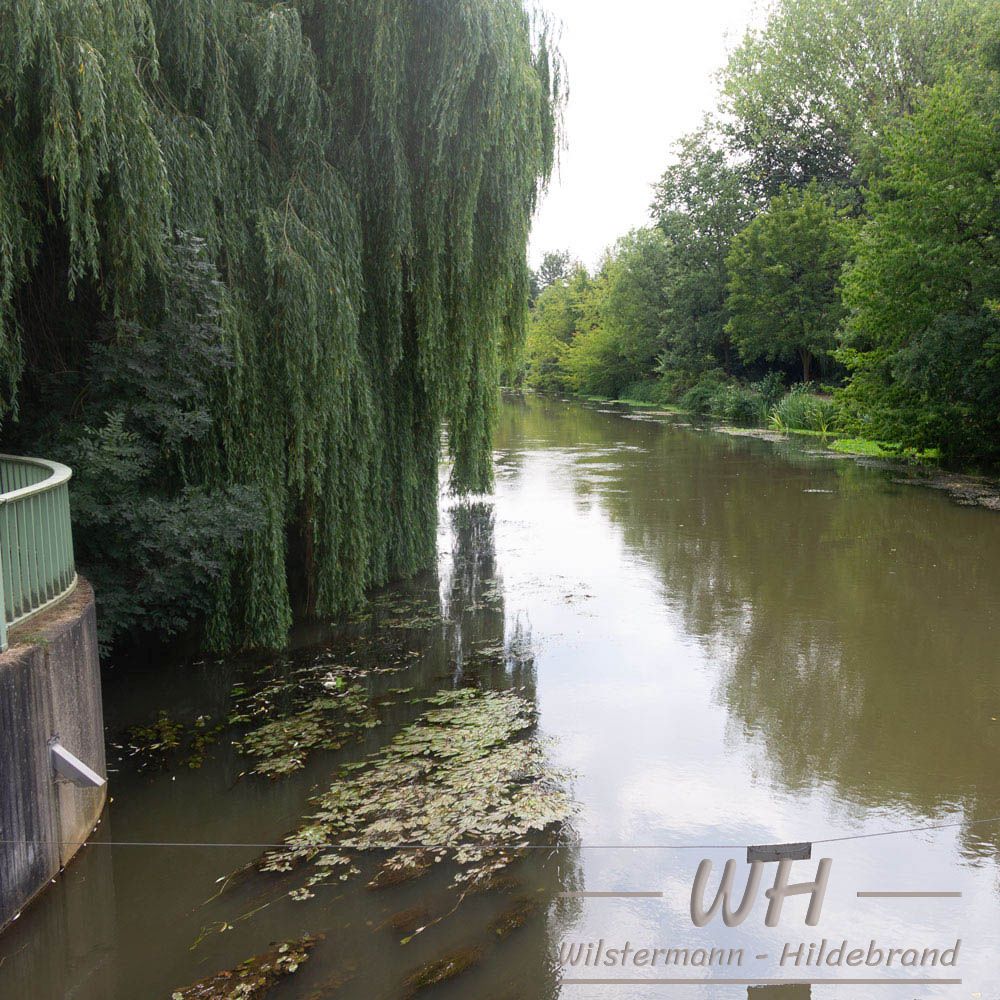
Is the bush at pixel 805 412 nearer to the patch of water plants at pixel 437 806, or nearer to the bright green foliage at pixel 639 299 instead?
the bright green foliage at pixel 639 299

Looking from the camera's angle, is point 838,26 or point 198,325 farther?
point 838,26

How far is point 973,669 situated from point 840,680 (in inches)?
52.9

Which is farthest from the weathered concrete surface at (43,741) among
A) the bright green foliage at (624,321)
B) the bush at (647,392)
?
the bush at (647,392)

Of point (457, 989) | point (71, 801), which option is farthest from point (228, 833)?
point (457, 989)

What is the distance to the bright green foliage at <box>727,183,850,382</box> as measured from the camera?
37688mm

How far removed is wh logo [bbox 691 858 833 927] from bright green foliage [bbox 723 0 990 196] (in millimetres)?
33777

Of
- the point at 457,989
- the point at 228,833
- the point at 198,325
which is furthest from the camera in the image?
the point at 198,325

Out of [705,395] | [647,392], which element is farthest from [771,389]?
[647,392]

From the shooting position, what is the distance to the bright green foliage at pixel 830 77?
117 feet

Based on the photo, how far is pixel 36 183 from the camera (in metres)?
7.25

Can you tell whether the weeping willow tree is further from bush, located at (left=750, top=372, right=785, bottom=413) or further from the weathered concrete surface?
bush, located at (left=750, top=372, right=785, bottom=413)

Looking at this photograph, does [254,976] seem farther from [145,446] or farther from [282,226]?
[282,226]

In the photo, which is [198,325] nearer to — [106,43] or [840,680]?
[106,43]

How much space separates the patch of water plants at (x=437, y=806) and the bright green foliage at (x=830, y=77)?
32.7 m
